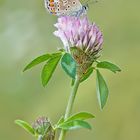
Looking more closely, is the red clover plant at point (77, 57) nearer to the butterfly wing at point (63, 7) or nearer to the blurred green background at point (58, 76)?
the butterfly wing at point (63, 7)

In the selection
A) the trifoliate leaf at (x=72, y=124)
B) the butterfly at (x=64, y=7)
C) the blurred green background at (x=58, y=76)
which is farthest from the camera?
the blurred green background at (x=58, y=76)

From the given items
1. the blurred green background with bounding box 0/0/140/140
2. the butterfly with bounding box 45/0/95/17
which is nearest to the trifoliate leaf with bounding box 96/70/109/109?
the butterfly with bounding box 45/0/95/17

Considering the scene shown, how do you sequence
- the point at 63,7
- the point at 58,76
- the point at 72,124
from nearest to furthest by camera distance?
1. the point at 72,124
2. the point at 63,7
3. the point at 58,76

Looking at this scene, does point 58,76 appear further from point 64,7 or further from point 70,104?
point 70,104

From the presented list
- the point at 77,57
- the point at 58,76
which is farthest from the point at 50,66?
the point at 58,76

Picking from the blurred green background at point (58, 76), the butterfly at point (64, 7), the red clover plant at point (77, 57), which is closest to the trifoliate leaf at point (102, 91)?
the red clover plant at point (77, 57)

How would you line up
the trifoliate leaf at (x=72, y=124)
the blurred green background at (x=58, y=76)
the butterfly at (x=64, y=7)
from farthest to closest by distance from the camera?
the blurred green background at (x=58, y=76)
the butterfly at (x=64, y=7)
the trifoliate leaf at (x=72, y=124)

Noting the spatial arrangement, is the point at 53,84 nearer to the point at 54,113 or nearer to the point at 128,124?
the point at 54,113

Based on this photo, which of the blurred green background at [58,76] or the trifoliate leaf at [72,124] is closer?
the trifoliate leaf at [72,124]
